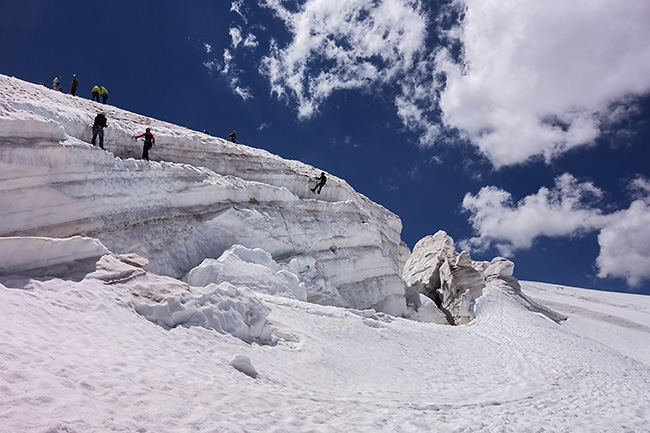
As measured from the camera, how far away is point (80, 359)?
6.53m

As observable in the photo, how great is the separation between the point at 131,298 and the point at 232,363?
3.16m

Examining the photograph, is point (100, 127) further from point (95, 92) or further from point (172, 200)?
point (95, 92)

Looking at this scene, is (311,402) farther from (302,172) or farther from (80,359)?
(302,172)

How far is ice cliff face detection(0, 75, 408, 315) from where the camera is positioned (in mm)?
12766

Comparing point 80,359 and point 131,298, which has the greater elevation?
point 131,298

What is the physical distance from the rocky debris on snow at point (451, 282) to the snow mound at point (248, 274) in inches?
749

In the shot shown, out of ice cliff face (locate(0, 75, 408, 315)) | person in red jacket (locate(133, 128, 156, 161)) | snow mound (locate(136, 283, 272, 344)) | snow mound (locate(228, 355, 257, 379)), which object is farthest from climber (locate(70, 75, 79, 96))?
snow mound (locate(228, 355, 257, 379))

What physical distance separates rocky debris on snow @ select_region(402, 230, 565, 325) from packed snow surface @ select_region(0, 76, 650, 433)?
9257 mm

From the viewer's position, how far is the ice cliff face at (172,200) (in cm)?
1277

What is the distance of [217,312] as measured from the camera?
35.4ft

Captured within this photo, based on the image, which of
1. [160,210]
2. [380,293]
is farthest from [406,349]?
[380,293]

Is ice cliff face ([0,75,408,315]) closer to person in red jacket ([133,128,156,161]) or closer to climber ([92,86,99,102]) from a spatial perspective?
person in red jacket ([133,128,156,161])

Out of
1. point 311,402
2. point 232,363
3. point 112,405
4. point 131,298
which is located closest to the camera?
point 112,405

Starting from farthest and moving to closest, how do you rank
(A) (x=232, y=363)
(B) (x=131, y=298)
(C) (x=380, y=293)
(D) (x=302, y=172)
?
1. (C) (x=380, y=293)
2. (D) (x=302, y=172)
3. (B) (x=131, y=298)
4. (A) (x=232, y=363)
